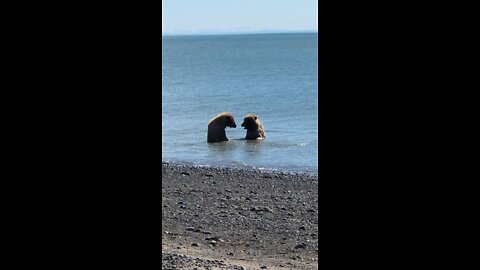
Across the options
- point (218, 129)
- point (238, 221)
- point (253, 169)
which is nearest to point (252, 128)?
point (218, 129)

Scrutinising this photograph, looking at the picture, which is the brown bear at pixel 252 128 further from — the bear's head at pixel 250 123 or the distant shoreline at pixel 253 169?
the distant shoreline at pixel 253 169

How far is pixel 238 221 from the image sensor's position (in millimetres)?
7453

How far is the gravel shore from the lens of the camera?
605 centimetres

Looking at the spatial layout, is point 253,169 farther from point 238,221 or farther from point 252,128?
point 238,221

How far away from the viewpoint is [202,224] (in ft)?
24.1

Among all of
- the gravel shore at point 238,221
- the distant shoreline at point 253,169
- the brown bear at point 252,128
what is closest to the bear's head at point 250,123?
the brown bear at point 252,128
